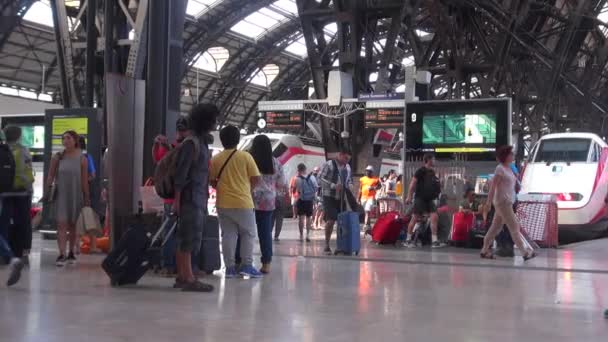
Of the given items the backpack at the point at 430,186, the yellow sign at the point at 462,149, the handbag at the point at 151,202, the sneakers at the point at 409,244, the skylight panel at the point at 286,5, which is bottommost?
the sneakers at the point at 409,244

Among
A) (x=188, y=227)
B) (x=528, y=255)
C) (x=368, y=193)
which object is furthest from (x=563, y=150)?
(x=188, y=227)

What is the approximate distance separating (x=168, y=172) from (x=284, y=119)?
16.3 meters

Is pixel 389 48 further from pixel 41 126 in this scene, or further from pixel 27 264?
pixel 27 264

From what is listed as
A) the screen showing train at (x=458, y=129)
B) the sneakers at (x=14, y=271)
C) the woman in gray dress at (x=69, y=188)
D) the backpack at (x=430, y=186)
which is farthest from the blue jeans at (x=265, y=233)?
the screen showing train at (x=458, y=129)

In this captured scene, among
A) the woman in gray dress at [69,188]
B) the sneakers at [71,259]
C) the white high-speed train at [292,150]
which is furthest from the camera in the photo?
the white high-speed train at [292,150]

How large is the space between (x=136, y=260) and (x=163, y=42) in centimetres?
329

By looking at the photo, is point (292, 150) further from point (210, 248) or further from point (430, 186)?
point (210, 248)

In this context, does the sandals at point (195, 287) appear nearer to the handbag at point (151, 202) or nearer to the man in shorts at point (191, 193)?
the man in shorts at point (191, 193)

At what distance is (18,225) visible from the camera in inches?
349

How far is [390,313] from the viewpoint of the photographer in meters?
6.05

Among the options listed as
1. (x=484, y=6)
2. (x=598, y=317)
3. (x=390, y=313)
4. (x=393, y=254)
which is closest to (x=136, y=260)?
(x=390, y=313)

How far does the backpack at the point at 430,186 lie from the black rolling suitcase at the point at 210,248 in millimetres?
5939

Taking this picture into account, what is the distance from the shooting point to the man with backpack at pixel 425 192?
45.0 feet

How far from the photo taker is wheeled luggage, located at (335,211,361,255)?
1156 cm
